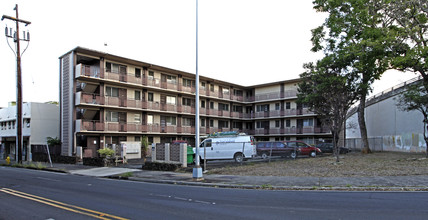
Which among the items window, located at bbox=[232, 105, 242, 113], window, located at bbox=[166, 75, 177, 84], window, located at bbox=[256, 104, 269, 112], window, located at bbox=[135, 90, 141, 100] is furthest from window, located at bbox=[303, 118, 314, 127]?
window, located at bbox=[135, 90, 141, 100]

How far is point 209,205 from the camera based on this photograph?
30.0 feet

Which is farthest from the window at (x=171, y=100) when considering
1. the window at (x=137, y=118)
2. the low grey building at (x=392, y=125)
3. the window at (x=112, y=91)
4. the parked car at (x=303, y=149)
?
the low grey building at (x=392, y=125)

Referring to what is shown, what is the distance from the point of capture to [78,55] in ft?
110

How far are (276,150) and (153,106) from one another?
58.3ft

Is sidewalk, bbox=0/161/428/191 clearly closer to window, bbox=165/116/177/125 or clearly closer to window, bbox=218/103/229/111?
window, bbox=165/116/177/125

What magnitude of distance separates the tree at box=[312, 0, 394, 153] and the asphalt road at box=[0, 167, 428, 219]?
13781mm

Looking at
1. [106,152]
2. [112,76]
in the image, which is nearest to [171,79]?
[112,76]

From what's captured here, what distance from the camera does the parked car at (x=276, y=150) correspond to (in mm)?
27625

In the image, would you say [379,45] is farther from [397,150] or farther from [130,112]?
[130,112]

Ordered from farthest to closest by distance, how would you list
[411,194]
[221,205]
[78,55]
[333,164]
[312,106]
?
[78,55] < [312,106] < [333,164] < [411,194] < [221,205]

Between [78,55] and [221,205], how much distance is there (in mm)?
29631

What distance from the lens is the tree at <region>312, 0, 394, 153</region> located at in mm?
22125

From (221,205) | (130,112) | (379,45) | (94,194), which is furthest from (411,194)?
(130,112)

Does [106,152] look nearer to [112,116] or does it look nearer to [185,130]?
[112,116]
